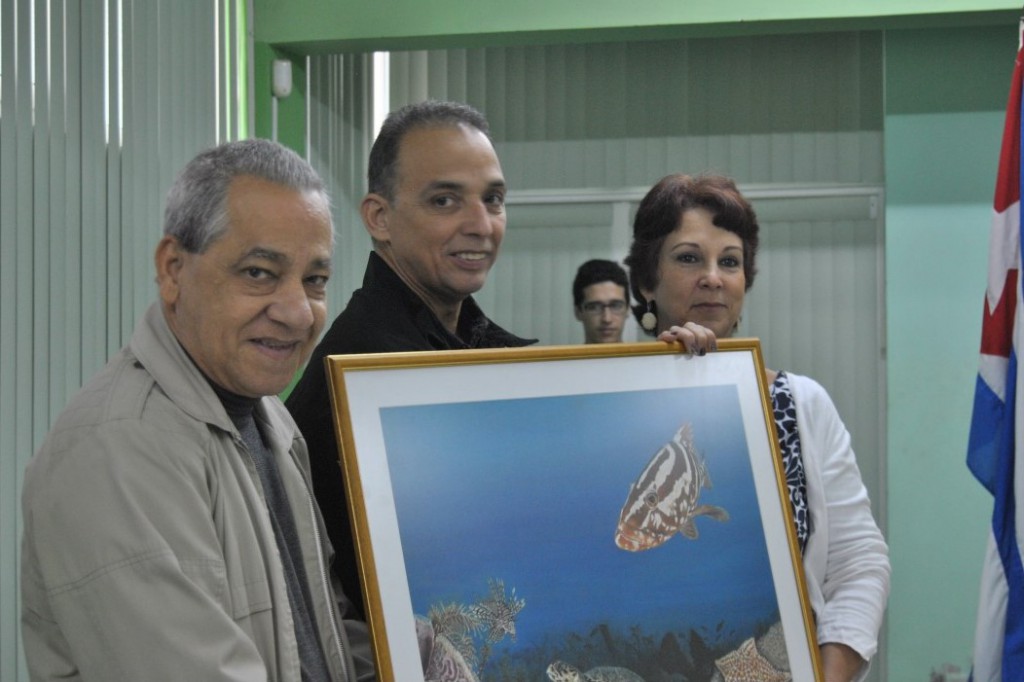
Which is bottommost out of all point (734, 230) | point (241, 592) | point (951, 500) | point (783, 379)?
point (951, 500)

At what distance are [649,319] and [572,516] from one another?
60 cm

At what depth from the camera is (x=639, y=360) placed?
178 centimetres

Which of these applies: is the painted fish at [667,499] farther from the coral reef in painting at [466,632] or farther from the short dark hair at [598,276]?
the short dark hair at [598,276]

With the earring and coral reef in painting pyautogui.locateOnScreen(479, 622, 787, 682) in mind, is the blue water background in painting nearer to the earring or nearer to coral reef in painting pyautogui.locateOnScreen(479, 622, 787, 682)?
coral reef in painting pyautogui.locateOnScreen(479, 622, 787, 682)

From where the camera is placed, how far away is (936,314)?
5.10 m

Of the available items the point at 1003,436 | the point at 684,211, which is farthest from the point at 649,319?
the point at 1003,436

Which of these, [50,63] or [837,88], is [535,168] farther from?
[50,63]

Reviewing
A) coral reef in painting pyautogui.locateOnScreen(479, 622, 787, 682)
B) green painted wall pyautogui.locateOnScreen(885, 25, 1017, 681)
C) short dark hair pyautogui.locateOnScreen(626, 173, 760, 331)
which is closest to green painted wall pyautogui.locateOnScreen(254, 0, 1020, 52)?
green painted wall pyautogui.locateOnScreen(885, 25, 1017, 681)

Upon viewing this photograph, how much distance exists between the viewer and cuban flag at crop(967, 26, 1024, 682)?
2854 mm

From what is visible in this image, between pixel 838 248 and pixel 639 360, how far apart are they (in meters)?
4.02

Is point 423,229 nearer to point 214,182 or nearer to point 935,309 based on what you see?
point 214,182

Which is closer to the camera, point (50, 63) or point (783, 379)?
point (783, 379)

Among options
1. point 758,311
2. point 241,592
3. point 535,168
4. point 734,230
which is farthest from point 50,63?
point 758,311

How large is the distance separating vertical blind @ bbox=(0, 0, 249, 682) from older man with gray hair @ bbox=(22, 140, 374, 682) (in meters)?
1.83
